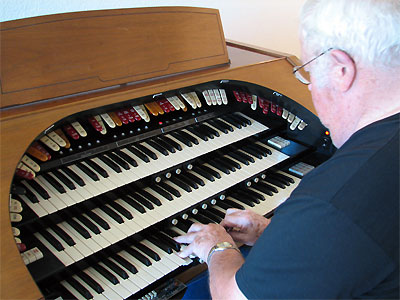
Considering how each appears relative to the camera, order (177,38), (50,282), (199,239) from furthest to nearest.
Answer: (177,38)
(199,239)
(50,282)

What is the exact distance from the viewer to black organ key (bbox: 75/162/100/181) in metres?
1.34

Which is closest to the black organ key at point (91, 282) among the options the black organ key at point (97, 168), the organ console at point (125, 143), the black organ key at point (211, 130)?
the organ console at point (125, 143)

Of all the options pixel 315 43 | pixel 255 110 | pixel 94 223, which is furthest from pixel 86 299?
pixel 255 110

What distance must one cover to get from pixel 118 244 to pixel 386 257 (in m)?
0.85

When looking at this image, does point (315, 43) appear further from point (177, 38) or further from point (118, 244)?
point (118, 244)

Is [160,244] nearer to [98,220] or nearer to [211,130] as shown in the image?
[98,220]

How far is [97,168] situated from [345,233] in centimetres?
89

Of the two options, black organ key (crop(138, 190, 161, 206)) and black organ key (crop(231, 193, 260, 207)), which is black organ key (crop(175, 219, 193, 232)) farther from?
black organ key (crop(231, 193, 260, 207))

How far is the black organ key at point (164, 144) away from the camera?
1537mm

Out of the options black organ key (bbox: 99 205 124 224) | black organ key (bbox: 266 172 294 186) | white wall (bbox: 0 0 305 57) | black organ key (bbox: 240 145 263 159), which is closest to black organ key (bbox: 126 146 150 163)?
black organ key (bbox: 99 205 124 224)

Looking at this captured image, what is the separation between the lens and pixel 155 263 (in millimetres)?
1330

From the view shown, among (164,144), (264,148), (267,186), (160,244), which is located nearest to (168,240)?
(160,244)

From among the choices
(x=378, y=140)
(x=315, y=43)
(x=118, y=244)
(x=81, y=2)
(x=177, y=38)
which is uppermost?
(x=81, y=2)

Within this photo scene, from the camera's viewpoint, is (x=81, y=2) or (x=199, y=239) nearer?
(x=199, y=239)
